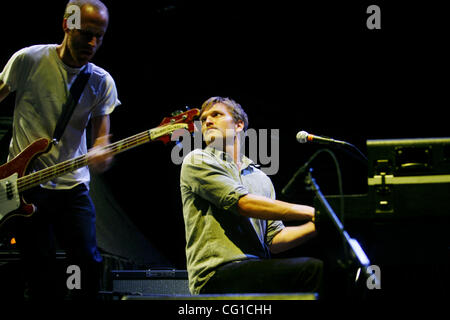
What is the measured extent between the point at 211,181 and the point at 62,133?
44.2 inches

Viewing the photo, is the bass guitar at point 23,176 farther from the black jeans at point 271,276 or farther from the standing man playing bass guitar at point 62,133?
the black jeans at point 271,276

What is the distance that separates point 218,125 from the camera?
2.88m

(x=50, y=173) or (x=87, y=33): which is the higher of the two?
(x=87, y=33)

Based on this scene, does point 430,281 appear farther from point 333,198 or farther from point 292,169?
point 333,198

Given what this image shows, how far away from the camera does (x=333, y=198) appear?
1786mm

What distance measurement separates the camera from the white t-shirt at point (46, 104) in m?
2.78


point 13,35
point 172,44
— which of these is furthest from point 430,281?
point 13,35

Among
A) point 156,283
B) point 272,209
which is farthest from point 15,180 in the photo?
point 272,209

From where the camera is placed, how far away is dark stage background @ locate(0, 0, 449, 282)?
4.28 m

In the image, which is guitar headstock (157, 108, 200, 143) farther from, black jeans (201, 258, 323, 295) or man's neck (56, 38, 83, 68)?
black jeans (201, 258, 323, 295)

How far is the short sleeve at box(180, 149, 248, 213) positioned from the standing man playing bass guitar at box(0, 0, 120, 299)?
28.5 inches

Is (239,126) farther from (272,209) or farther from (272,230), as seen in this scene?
(272,209)
